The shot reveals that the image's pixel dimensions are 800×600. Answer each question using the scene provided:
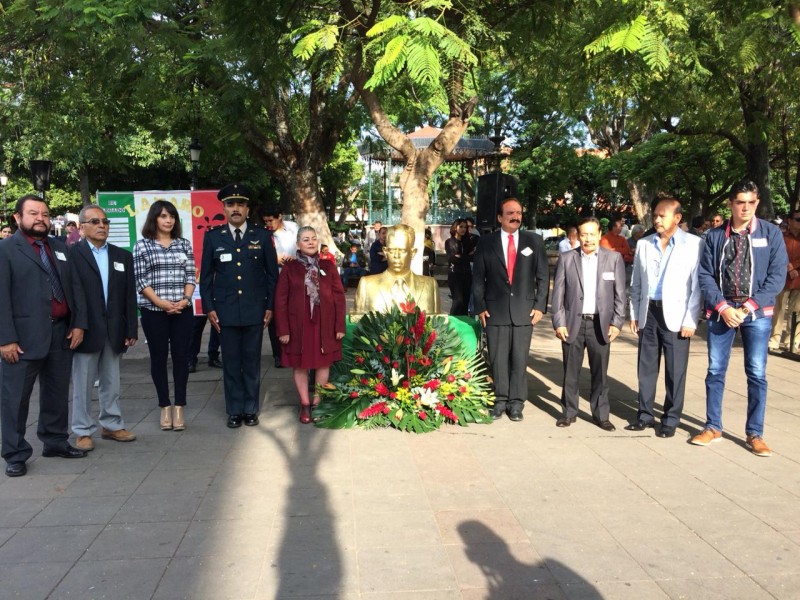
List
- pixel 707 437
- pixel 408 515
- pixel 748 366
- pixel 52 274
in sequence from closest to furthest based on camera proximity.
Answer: pixel 408 515
pixel 52 274
pixel 748 366
pixel 707 437

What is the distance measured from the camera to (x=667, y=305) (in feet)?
17.9

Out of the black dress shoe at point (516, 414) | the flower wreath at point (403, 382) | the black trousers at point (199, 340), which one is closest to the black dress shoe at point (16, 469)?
the flower wreath at point (403, 382)

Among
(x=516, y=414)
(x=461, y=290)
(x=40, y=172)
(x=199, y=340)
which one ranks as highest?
(x=40, y=172)

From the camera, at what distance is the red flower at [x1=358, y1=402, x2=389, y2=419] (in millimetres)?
5598

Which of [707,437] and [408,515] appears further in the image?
[707,437]

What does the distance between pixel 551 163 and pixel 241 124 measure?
22.8m

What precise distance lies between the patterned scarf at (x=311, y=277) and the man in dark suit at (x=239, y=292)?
10.4 inches

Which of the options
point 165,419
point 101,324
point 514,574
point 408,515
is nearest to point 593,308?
point 408,515

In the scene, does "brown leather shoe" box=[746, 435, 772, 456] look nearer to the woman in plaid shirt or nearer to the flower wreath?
the flower wreath

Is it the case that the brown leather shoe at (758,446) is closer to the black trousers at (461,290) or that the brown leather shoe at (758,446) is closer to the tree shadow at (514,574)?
the tree shadow at (514,574)

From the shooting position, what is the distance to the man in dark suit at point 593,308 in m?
5.74

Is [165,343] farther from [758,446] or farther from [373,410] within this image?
[758,446]

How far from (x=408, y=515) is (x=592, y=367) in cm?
262

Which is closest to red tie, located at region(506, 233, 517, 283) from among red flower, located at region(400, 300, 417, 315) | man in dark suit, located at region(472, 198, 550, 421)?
man in dark suit, located at region(472, 198, 550, 421)
